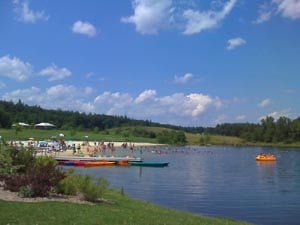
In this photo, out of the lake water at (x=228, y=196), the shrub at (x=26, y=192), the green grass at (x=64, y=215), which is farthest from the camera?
the lake water at (x=228, y=196)

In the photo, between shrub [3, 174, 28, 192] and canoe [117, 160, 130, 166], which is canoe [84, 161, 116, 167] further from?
shrub [3, 174, 28, 192]

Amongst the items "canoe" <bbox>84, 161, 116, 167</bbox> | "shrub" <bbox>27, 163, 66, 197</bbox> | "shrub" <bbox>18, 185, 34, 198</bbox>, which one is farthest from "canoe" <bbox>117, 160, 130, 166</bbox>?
"shrub" <bbox>18, 185, 34, 198</bbox>

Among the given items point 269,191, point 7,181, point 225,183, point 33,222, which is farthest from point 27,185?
point 225,183

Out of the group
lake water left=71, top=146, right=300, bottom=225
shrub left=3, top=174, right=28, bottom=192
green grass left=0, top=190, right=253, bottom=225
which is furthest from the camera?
lake water left=71, top=146, right=300, bottom=225

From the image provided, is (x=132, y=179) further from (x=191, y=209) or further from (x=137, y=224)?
(x=137, y=224)

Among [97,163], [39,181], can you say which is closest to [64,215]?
[39,181]

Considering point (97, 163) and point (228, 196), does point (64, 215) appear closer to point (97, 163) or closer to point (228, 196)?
point (228, 196)

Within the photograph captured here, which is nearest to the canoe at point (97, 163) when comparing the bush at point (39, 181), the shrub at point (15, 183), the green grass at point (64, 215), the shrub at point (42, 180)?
the shrub at point (15, 183)

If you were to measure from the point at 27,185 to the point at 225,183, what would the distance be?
40.4 m

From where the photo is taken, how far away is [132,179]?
59125 mm

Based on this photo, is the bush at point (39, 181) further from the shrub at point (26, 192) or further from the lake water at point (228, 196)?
the lake water at point (228, 196)

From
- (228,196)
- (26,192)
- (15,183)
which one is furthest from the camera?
(228,196)

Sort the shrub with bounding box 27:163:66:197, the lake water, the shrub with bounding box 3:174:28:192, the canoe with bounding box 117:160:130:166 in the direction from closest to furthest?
the shrub with bounding box 27:163:66:197, the shrub with bounding box 3:174:28:192, the lake water, the canoe with bounding box 117:160:130:166

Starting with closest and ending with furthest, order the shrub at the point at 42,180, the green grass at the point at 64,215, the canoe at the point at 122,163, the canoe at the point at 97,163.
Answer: the green grass at the point at 64,215 → the shrub at the point at 42,180 → the canoe at the point at 97,163 → the canoe at the point at 122,163
